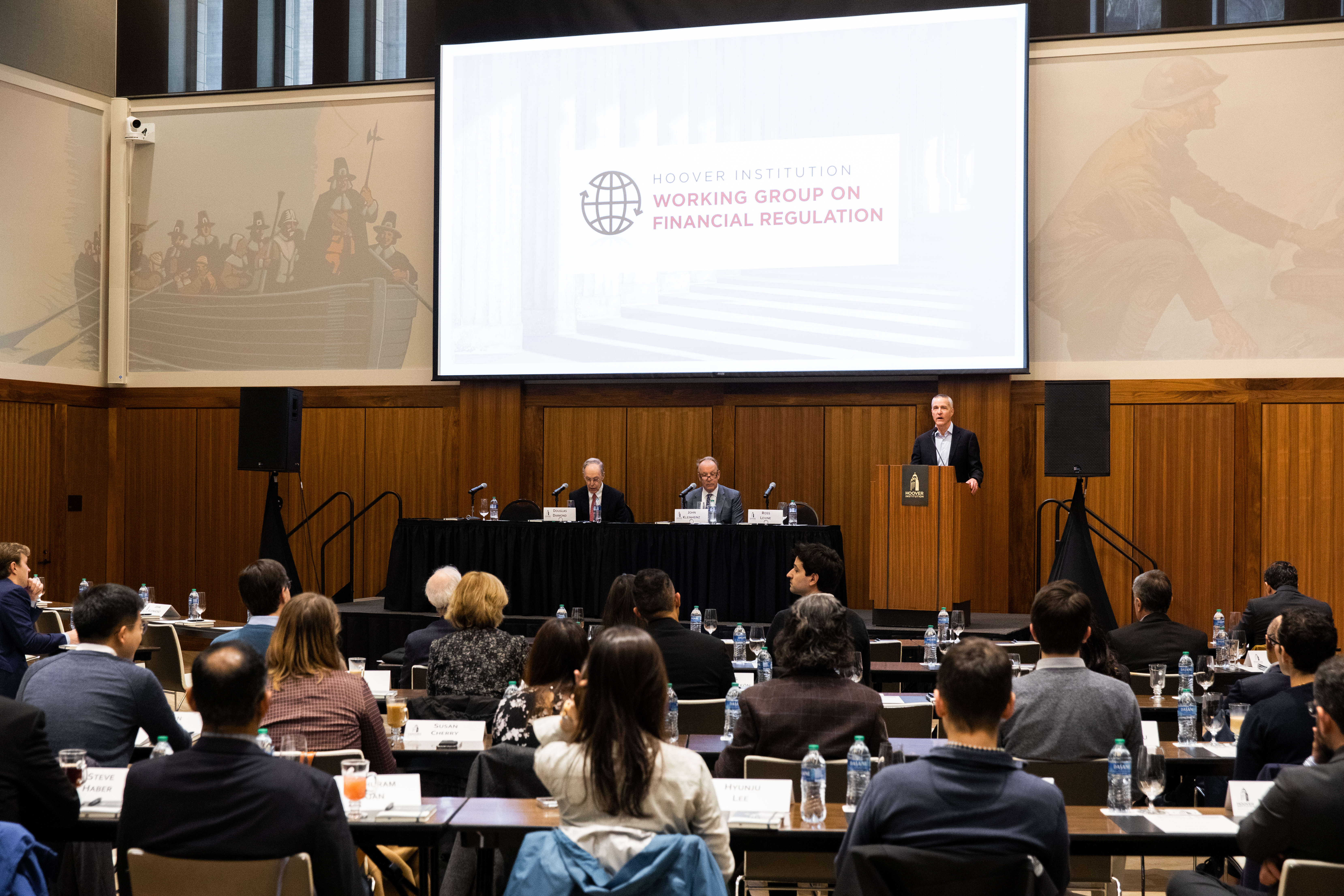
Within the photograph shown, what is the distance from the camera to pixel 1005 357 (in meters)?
9.25

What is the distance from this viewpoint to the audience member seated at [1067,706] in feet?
11.3

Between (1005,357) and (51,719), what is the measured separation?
24.1 feet

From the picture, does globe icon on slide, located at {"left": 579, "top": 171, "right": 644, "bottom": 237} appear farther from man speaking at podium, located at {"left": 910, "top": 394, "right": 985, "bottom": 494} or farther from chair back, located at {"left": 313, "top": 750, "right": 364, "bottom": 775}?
chair back, located at {"left": 313, "top": 750, "right": 364, "bottom": 775}

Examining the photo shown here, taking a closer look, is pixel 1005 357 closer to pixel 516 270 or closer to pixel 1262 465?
pixel 1262 465

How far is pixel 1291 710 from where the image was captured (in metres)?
3.37

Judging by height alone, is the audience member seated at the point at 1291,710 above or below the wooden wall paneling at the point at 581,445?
below

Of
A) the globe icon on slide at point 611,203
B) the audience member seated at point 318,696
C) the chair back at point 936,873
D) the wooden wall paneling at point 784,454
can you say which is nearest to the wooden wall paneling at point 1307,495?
the wooden wall paneling at point 784,454

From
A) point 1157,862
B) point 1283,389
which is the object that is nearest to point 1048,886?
point 1157,862

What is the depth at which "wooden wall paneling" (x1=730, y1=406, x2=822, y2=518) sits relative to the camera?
10.0 m

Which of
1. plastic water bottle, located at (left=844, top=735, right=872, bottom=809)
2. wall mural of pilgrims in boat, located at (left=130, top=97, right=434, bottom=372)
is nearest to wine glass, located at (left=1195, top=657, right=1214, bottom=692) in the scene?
plastic water bottle, located at (left=844, top=735, right=872, bottom=809)

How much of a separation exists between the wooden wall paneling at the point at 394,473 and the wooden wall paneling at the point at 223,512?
1088mm

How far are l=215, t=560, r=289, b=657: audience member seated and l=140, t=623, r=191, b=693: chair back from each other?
2.04 m

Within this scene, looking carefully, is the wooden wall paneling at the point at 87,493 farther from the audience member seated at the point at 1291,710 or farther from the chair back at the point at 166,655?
the audience member seated at the point at 1291,710

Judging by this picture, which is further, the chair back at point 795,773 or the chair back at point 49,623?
the chair back at point 49,623
